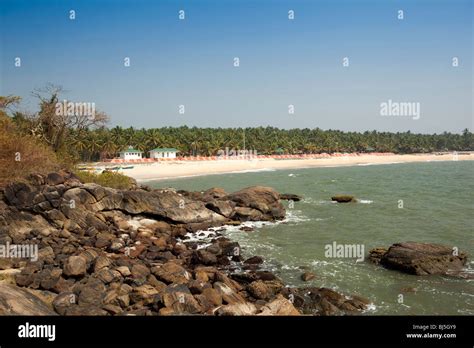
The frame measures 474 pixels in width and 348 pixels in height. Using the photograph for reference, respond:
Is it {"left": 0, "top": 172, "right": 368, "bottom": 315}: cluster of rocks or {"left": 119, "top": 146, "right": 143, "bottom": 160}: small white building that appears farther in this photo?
{"left": 119, "top": 146, "right": 143, "bottom": 160}: small white building

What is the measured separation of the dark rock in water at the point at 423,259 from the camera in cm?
1778

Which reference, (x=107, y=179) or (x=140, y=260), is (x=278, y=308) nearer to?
(x=140, y=260)

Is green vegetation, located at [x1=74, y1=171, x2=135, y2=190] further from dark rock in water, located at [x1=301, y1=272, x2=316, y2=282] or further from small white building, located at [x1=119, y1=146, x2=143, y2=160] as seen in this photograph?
small white building, located at [x1=119, y1=146, x2=143, y2=160]

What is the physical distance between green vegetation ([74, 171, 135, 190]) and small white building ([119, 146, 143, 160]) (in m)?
63.3

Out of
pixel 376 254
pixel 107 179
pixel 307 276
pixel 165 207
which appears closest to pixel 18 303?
pixel 307 276

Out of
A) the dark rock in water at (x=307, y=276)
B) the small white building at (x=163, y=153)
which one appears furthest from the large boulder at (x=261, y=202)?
the small white building at (x=163, y=153)

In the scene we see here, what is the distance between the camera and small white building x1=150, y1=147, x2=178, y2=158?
9928 centimetres

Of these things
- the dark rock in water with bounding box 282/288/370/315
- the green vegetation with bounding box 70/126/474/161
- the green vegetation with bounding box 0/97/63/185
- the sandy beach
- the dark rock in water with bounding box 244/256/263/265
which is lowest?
the dark rock in water with bounding box 282/288/370/315

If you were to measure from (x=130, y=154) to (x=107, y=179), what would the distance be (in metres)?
66.3

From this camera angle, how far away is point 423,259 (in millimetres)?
18109

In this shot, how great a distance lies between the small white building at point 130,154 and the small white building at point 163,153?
3349mm

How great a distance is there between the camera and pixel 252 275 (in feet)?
53.3

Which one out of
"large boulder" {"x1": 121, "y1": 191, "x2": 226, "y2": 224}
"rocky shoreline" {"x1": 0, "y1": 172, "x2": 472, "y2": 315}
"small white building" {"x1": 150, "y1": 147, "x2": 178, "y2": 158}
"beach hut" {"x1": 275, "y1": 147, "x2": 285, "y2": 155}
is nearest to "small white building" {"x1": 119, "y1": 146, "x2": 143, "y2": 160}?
"small white building" {"x1": 150, "y1": 147, "x2": 178, "y2": 158}
